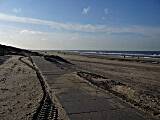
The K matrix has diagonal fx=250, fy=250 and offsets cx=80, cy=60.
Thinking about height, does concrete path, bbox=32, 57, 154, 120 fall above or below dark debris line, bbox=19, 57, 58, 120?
above

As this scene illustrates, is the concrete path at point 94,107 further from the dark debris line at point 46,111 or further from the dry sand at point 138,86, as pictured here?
the dry sand at point 138,86

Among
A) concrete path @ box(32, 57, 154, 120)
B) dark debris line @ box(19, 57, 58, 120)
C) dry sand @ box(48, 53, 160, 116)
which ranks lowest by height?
dry sand @ box(48, 53, 160, 116)

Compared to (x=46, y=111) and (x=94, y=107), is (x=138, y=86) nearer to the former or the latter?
(x=94, y=107)

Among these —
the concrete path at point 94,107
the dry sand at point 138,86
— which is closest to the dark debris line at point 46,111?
the concrete path at point 94,107

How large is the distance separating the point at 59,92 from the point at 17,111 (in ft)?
9.58

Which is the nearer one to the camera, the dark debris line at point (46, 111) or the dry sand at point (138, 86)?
the dark debris line at point (46, 111)

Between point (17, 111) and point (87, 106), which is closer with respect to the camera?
point (17, 111)

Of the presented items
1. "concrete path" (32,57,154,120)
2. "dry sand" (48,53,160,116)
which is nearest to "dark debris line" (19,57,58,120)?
"concrete path" (32,57,154,120)

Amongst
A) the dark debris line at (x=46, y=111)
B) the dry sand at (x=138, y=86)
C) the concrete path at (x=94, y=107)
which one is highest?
the concrete path at (x=94, y=107)

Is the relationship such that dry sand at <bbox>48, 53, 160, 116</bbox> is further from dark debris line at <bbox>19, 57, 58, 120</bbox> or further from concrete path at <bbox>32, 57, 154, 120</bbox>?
dark debris line at <bbox>19, 57, 58, 120</bbox>

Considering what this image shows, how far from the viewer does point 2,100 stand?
8500mm

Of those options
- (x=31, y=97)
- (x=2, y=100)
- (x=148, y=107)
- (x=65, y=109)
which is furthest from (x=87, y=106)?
(x=2, y=100)

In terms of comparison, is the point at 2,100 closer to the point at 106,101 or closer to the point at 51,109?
the point at 51,109

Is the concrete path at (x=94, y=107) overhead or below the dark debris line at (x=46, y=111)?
overhead
